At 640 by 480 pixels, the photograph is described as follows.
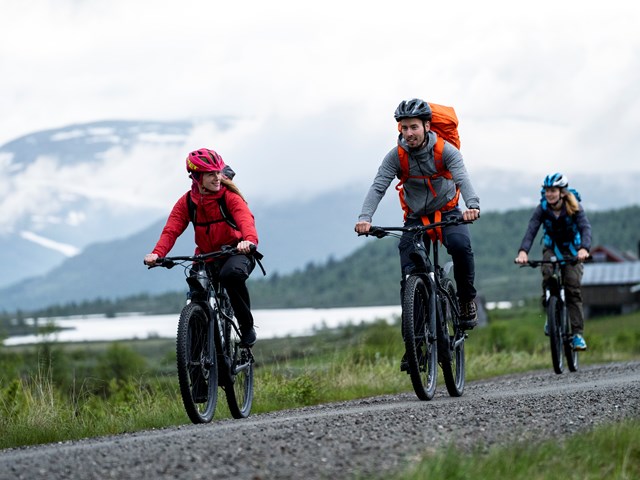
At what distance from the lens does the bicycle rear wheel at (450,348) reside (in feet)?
36.0

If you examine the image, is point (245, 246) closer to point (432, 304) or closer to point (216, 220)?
point (216, 220)

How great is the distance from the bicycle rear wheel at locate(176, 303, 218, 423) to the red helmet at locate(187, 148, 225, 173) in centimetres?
110

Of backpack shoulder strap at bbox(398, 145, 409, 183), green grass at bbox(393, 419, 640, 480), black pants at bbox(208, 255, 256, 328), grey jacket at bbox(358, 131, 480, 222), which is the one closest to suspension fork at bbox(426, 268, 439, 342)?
grey jacket at bbox(358, 131, 480, 222)

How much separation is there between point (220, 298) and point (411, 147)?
2.08 meters

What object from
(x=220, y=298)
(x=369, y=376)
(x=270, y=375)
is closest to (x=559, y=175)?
(x=369, y=376)

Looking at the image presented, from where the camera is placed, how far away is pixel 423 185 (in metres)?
10.9

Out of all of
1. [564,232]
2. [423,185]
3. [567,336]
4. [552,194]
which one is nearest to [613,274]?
[567,336]

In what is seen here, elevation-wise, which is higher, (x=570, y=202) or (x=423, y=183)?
(x=570, y=202)

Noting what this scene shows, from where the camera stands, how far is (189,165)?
1003 centimetres

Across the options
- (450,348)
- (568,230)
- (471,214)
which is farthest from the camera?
(568,230)

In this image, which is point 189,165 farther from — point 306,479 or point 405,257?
point 306,479

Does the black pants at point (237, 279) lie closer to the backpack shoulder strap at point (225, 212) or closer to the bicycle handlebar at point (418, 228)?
the backpack shoulder strap at point (225, 212)

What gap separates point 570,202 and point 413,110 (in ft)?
17.4

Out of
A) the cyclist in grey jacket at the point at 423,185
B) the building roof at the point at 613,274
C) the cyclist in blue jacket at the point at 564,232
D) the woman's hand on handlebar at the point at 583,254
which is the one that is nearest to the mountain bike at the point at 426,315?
the cyclist in grey jacket at the point at 423,185
